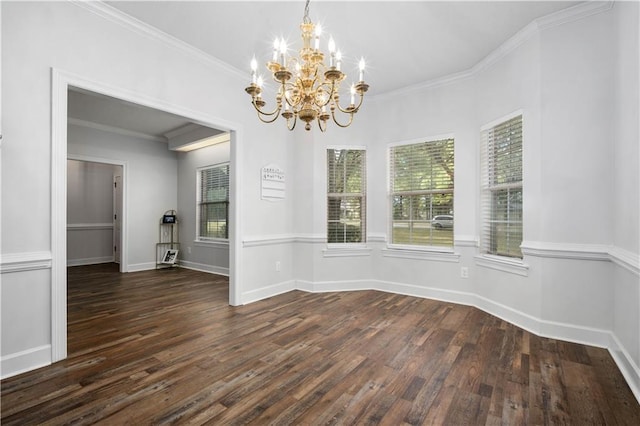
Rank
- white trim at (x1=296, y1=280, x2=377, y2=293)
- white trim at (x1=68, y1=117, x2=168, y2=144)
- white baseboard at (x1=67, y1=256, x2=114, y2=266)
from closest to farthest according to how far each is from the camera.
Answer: white trim at (x1=296, y1=280, x2=377, y2=293), white trim at (x1=68, y1=117, x2=168, y2=144), white baseboard at (x1=67, y1=256, x2=114, y2=266)

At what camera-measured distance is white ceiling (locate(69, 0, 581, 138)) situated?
2.72 m

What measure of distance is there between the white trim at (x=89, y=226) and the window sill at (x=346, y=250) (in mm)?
6330

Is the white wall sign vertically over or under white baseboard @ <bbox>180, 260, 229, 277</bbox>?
over

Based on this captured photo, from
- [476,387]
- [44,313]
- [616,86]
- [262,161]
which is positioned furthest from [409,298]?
[44,313]

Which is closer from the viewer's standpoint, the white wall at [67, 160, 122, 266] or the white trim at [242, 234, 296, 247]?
the white trim at [242, 234, 296, 247]

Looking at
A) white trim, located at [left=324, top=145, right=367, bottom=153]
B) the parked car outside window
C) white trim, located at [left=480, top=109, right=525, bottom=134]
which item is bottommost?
the parked car outside window

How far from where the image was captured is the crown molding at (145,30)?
264 cm

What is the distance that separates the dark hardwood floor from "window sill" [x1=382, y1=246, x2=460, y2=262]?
73 centimetres

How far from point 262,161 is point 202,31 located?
5.42 feet

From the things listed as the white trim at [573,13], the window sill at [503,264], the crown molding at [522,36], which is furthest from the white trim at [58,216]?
the white trim at [573,13]

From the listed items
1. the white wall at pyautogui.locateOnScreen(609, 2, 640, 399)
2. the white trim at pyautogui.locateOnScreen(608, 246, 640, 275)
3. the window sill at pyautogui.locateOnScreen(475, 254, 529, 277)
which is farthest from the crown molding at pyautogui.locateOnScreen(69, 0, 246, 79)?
the white trim at pyautogui.locateOnScreen(608, 246, 640, 275)

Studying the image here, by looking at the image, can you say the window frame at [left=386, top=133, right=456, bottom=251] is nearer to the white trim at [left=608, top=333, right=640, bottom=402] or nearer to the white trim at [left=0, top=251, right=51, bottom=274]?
the white trim at [left=608, top=333, right=640, bottom=402]

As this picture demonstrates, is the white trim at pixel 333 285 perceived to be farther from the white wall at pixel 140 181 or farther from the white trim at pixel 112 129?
the white trim at pixel 112 129

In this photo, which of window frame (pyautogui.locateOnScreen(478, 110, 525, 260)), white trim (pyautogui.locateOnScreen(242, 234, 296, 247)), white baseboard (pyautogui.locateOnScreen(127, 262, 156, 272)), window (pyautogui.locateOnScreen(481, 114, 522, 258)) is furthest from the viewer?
white baseboard (pyautogui.locateOnScreen(127, 262, 156, 272))
